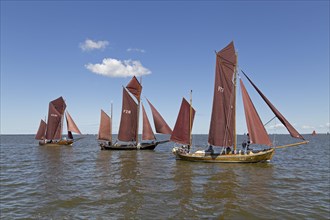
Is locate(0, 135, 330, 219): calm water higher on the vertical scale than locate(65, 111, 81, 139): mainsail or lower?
lower

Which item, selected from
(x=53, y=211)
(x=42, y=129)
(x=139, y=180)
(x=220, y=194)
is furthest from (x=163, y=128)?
(x=42, y=129)

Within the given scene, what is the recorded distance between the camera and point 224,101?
113 ft

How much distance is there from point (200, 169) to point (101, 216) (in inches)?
688

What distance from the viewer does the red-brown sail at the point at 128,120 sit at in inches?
2199

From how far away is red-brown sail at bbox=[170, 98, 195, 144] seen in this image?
128 ft

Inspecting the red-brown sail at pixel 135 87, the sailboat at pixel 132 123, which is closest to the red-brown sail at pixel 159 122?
the sailboat at pixel 132 123

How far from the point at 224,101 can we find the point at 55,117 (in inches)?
2146

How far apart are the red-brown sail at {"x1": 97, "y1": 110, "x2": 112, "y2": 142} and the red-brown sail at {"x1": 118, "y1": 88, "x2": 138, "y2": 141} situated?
6394 millimetres

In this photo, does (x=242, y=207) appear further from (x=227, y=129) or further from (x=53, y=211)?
(x=227, y=129)

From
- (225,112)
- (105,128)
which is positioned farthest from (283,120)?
(105,128)

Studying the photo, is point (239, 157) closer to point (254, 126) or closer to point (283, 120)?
point (254, 126)

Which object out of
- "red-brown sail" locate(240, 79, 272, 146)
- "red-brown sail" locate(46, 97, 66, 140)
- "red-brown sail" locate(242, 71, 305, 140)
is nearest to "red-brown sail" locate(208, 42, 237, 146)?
"red-brown sail" locate(240, 79, 272, 146)

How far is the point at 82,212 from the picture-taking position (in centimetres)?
1445

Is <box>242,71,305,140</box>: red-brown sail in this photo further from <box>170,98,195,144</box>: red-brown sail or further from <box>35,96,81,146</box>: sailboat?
<box>35,96,81,146</box>: sailboat
